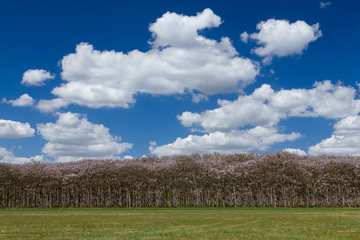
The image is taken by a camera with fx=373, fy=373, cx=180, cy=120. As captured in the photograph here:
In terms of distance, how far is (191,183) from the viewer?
156ft

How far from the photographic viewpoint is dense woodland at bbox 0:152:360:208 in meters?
46.6

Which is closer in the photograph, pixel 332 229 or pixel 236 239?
pixel 236 239

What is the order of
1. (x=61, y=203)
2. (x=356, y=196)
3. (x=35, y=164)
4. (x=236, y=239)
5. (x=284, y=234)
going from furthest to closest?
(x=35, y=164) < (x=61, y=203) < (x=356, y=196) < (x=284, y=234) < (x=236, y=239)

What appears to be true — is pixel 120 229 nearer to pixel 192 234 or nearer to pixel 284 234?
pixel 192 234

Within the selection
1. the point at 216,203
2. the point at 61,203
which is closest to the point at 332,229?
the point at 216,203

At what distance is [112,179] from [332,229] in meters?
32.4

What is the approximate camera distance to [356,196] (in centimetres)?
4681

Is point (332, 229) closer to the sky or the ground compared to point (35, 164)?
closer to the ground

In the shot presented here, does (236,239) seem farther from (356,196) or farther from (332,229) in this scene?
(356,196)

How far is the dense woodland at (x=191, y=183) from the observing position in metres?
46.6

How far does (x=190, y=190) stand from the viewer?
4784 cm

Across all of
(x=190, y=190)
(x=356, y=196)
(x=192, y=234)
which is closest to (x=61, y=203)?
(x=190, y=190)

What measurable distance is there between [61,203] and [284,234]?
37.7 m

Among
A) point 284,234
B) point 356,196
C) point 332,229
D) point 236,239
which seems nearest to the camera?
point 236,239
